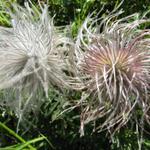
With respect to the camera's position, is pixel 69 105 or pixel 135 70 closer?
pixel 135 70

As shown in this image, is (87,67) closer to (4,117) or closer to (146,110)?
(146,110)

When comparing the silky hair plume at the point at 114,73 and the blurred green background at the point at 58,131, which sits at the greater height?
the silky hair plume at the point at 114,73

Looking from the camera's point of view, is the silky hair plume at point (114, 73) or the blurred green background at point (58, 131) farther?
the blurred green background at point (58, 131)

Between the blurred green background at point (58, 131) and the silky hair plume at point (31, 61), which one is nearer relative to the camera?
the silky hair plume at point (31, 61)

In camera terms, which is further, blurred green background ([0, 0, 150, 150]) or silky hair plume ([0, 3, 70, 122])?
blurred green background ([0, 0, 150, 150])

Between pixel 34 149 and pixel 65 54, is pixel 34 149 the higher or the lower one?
the lower one

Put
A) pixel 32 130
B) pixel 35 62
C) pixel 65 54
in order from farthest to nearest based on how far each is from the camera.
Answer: pixel 32 130 < pixel 65 54 < pixel 35 62

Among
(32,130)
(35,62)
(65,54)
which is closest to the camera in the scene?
(35,62)

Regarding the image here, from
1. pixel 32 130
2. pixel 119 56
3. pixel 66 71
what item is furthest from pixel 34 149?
pixel 119 56
